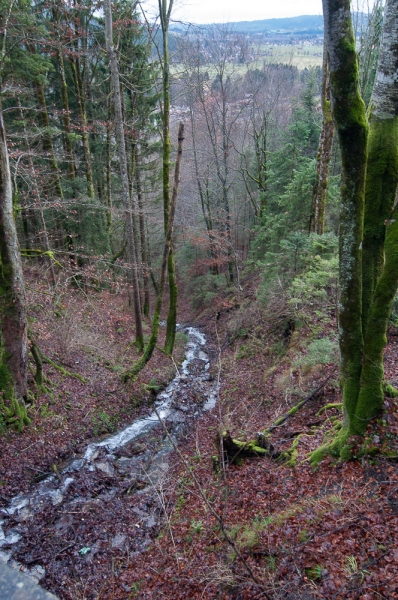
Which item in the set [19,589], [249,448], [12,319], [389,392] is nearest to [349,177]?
[389,392]

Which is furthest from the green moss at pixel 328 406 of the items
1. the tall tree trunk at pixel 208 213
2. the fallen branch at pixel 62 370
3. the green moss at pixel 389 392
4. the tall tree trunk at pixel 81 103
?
the tall tree trunk at pixel 208 213

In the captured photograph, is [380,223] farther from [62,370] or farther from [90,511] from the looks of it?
[62,370]

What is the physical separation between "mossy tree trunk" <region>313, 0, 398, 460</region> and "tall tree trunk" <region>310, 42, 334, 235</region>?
7.45 metres

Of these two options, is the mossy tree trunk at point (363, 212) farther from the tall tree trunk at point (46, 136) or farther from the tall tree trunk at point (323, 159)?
the tall tree trunk at point (46, 136)

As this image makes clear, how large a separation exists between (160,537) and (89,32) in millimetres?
18825

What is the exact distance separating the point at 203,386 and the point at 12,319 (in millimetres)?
7467

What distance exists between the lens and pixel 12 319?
8.55 meters

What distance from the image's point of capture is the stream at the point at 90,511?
612cm

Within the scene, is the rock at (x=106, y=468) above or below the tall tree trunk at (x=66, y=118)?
below

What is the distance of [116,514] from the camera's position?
7254mm

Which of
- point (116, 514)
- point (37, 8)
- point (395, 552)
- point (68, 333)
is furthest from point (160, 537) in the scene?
point (37, 8)

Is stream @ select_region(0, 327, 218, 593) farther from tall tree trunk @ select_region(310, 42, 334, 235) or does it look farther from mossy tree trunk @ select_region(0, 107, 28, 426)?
tall tree trunk @ select_region(310, 42, 334, 235)

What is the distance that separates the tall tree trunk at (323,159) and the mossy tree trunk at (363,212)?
7451mm

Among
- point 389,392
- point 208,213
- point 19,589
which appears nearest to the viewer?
point 19,589
